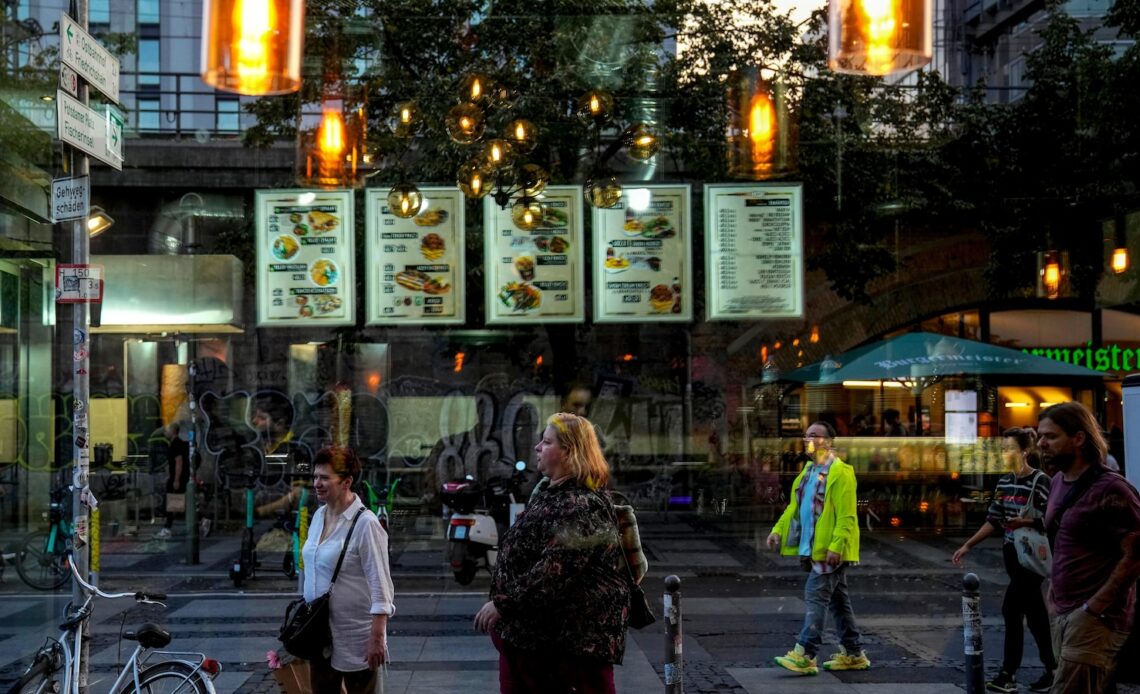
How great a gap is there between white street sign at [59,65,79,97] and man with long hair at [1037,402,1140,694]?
5.63m

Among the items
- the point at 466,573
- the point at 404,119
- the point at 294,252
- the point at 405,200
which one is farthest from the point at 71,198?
the point at 404,119

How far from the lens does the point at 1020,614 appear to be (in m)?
8.73

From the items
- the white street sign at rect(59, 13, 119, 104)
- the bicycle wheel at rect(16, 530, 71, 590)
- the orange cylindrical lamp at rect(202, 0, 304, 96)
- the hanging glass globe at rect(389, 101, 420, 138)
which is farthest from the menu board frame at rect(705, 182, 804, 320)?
the orange cylindrical lamp at rect(202, 0, 304, 96)

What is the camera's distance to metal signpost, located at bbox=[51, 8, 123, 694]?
7.01 metres

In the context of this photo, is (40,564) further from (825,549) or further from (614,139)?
(614,139)

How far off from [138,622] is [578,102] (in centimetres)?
813

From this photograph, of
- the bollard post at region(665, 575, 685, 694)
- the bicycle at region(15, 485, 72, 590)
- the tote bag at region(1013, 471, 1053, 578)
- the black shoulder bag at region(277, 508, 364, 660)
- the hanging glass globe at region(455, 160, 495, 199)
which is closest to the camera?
the black shoulder bag at region(277, 508, 364, 660)

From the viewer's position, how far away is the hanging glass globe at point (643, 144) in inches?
606

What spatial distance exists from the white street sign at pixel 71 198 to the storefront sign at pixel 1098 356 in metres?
14.1

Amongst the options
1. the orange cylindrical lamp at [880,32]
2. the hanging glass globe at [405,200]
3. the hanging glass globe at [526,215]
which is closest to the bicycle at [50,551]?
the hanging glass globe at [405,200]

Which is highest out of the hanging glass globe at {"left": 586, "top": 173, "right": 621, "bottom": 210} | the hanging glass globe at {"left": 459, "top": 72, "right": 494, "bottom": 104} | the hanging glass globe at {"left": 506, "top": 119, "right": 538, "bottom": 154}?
the hanging glass globe at {"left": 459, "top": 72, "right": 494, "bottom": 104}

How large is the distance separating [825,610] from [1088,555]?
12.3 ft

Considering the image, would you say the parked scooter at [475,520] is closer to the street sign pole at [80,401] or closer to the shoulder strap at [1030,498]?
the shoulder strap at [1030,498]

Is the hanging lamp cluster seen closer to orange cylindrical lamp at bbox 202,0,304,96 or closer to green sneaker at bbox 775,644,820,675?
green sneaker at bbox 775,644,820,675
